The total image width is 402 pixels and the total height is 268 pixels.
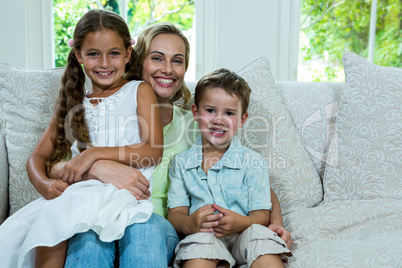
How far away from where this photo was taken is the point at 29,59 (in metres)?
2.59

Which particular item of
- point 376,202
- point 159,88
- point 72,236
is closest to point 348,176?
point 376,202

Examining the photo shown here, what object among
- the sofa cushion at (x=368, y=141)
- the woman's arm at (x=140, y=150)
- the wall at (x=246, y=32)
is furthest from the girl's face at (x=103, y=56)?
the wall at (x=246, y=32)

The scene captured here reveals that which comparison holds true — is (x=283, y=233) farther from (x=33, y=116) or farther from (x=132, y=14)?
(x=132, y=14)

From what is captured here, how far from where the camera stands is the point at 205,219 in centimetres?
122

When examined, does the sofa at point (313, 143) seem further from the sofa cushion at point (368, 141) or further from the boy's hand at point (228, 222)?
the boy's hand at point (228, 222)

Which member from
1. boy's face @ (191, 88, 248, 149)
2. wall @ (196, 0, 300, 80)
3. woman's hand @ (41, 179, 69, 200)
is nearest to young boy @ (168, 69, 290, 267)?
boy's face @ (191, 88, 248, 149)

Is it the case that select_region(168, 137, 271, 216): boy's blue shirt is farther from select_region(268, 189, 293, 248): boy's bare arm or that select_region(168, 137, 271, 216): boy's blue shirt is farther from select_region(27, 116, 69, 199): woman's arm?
select_region(27, 116, 69, 199): woman's arm

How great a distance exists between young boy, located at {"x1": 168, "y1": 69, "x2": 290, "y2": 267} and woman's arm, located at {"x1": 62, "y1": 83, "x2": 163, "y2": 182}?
0.46 feet

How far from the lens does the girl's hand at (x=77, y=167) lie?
1.24 meters

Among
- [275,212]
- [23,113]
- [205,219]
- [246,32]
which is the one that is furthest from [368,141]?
[23,113]

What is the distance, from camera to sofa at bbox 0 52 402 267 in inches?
59.0

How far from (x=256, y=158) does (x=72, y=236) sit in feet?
2.22

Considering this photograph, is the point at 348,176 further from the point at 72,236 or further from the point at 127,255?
the point at 72,236

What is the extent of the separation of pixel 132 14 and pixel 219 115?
1608 mm
